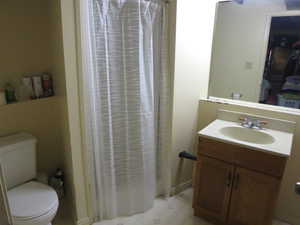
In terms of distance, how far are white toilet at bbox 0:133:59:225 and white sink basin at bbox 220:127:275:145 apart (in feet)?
4.85

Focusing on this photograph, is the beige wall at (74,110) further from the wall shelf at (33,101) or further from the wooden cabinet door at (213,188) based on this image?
the wooden cabinet door at (213,188)

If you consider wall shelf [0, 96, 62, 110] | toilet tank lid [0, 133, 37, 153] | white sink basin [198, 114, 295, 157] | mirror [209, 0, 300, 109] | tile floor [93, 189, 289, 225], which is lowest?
tile floor [93, 189, 289, 225]

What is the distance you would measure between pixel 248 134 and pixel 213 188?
1.80ft

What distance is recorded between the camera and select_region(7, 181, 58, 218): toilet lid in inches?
57.8

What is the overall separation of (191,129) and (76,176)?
A: 3.87ft

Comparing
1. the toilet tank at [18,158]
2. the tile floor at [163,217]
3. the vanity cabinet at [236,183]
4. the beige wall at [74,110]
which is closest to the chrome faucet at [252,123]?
the vanity cabinet at [236,183]

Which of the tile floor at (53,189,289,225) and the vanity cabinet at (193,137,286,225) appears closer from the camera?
the vanity cabinet at (193,137,286,225)

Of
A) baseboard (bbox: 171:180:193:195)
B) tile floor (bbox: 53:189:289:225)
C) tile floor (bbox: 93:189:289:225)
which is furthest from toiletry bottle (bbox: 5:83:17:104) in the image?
baseboard (bbox: 171:180:193:195)

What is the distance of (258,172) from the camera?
1.55 metres

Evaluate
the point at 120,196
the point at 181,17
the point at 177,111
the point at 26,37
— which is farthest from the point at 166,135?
the point at 26,37

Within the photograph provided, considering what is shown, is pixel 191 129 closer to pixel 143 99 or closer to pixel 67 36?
pixel 143 99

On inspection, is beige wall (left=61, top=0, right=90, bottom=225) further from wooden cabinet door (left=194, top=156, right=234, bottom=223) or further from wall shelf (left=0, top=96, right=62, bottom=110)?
wooden cabinet door (left=194, top=156, right=234, bottom=223)

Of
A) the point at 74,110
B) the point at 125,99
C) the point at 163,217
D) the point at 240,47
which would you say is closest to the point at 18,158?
the point at 74,110

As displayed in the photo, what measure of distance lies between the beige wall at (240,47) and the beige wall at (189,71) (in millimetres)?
102
